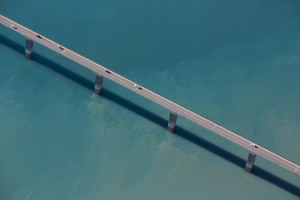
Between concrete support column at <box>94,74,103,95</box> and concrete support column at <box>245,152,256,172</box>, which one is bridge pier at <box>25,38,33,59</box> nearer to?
concrete support column at <box>94,74,103,95</box>

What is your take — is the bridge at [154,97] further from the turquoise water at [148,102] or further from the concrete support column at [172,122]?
the turquoise water at [148,102]

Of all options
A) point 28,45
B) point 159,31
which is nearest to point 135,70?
point 159,31

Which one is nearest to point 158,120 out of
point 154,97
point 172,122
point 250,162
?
point 172,122

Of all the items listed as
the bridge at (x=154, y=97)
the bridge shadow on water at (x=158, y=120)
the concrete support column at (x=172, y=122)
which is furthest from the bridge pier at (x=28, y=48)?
the concrete support column at (x=172, y=122)

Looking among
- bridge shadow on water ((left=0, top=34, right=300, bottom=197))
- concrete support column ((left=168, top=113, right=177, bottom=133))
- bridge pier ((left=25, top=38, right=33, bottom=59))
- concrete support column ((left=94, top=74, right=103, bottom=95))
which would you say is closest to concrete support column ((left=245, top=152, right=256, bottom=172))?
bridge shadow on water ((left=0, top=34, right=300, bottom=197))

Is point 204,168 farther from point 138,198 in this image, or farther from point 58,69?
point 58,69

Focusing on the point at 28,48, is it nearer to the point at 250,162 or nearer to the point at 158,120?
the point at 158,120
